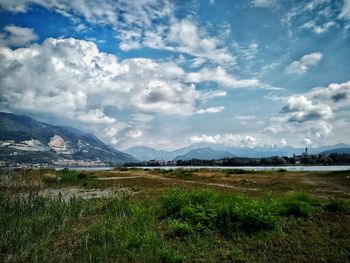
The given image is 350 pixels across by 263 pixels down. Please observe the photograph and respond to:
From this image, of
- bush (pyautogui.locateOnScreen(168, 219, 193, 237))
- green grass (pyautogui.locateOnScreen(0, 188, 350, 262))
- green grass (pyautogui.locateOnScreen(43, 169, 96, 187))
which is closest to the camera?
green grass (pyautogui.locateOnScreen(0, 188, 350, 262))

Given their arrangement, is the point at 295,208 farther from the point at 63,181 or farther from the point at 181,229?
the point at 63,181

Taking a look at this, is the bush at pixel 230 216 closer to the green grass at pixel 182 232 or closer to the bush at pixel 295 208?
the green grass at pixel 182 232

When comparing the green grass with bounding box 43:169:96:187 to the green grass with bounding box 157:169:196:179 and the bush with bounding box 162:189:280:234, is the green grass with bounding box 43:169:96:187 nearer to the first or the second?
the green grass with bounding box 157:169:196:179

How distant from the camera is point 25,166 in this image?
16.7m

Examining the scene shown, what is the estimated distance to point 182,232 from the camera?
10.9 meters

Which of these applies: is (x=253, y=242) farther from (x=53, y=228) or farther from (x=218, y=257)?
(x=53, y=228)

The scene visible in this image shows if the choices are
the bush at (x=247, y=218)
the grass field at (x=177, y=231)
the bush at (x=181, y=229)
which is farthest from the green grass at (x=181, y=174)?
the bush at (x=181, y=229)

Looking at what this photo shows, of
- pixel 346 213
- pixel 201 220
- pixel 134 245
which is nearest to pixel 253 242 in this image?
pixel 201 220

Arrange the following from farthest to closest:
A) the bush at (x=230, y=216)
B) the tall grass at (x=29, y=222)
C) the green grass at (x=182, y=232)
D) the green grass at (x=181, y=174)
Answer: the green grass at (x=181, y=174) < the bush at (x=230, y=216) < the tall grass at (x=29, y=222) < the green grass at (x=182, y=232)

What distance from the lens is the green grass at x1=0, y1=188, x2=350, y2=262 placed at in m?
8.86

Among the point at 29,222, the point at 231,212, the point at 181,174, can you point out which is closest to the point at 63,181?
the point at 181,174

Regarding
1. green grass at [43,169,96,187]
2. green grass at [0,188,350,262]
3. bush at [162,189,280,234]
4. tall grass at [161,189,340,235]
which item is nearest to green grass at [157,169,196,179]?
green grass at [43,169,96,187]

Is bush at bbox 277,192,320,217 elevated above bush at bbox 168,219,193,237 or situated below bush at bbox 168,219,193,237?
above

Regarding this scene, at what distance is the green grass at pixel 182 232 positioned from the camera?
8.86m
